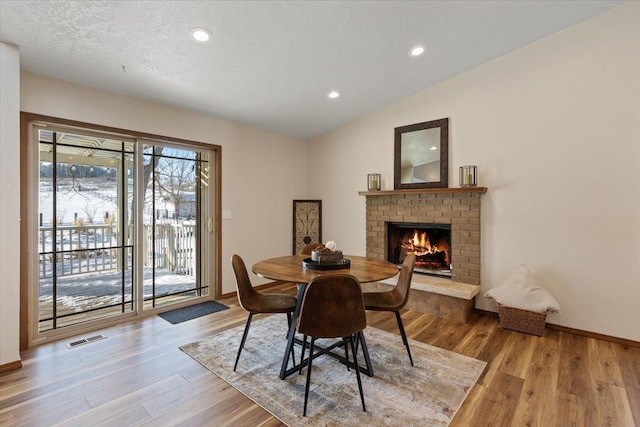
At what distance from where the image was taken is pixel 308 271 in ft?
7.70

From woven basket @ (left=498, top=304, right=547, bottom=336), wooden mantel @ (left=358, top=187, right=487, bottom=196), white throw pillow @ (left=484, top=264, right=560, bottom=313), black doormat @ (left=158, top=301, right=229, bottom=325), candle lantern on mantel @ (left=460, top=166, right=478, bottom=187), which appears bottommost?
black doormat @ (left=158, top=301, right=229, bottom=325)

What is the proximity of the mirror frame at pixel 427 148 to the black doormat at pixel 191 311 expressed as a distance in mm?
2894

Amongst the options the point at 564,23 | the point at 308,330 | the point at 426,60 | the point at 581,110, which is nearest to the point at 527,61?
the point at 564,23

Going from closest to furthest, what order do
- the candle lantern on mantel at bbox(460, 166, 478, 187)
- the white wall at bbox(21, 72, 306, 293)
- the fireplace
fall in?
the white wall at bbox(21, 72, 306, 293) → the candle lantern on mantel at bbox(460, 166, 478, 187) → the fireplace

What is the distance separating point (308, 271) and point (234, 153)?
8.60 feet

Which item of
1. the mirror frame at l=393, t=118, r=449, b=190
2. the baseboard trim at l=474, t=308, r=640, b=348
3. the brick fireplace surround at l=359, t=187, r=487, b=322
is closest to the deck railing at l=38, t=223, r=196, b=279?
the brick fireplace surround at l=359, t=187, r=487, b=322

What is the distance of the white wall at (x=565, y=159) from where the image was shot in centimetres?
284

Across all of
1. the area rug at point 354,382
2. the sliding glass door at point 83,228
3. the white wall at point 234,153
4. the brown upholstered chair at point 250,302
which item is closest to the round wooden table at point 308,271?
the brown upholstered chair at point 250,302

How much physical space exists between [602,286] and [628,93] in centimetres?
184

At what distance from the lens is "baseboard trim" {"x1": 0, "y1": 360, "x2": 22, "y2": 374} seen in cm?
232

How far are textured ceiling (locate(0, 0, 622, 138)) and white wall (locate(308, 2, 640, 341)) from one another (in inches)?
10.9

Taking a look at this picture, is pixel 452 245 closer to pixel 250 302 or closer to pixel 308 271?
pixel 308 271

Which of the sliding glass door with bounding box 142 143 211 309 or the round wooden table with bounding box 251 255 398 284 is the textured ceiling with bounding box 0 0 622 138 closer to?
the sliding glass door with bounding box 142 143 211 309

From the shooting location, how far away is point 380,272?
230cm
